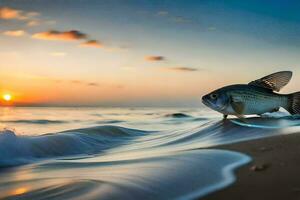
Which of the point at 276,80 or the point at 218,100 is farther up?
the point at 276,80

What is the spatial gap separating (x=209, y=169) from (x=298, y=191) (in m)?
0.87

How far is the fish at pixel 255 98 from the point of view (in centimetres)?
634

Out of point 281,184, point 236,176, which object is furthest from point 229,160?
point 281,184

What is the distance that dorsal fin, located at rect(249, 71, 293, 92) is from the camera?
6.67 meters

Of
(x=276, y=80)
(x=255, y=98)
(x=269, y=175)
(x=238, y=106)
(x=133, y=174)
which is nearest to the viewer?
(x=269, y=175)

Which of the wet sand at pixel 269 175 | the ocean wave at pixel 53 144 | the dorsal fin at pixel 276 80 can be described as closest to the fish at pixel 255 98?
the dorsal fin at pixel 276 80

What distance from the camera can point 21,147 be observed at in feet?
18.9

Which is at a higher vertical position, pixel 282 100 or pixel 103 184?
pixel 282 100

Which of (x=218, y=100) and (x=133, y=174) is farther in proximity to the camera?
(x=218, y=100)

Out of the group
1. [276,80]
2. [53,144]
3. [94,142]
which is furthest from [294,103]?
[53,144]

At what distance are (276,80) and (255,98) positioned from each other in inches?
21.9

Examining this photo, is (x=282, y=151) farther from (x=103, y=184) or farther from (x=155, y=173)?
(x=103, y=184)

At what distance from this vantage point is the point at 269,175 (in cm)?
275

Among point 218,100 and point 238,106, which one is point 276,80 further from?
point 218,100
